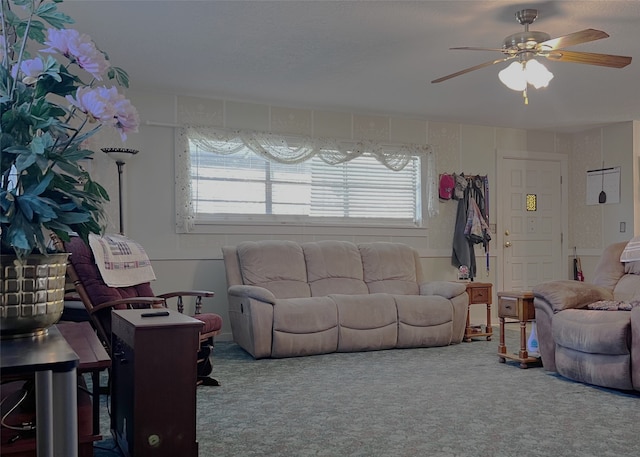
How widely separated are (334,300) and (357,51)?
6.63 ft

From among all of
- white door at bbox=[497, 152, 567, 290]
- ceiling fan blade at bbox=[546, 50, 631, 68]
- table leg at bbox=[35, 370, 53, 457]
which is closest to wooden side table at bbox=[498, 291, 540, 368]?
ceiling fan blade at bbox=[546, 50, 631, 68]

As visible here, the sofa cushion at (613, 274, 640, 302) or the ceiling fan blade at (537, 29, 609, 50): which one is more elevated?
the ceiling fan blade at (537, 29, 609, 50)

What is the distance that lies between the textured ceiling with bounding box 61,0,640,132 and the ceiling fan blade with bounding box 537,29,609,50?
0.84 ft

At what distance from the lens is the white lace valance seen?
550 cm

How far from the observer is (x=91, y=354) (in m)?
1.91

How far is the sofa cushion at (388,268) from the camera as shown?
5613 mm

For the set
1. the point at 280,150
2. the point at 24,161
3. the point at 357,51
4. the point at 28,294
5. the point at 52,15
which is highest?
the point at 357,51

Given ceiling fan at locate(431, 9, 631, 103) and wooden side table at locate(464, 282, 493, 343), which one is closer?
ceiling fan at locate(431, 9, 631, 103)

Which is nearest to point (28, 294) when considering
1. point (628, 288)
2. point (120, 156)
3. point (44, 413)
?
point (44, 413)

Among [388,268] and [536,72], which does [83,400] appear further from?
[388,268]

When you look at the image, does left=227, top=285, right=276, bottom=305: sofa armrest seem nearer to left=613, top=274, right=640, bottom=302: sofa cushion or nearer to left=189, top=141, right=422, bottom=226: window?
left=189, top=141, right=422, bottom=226: window

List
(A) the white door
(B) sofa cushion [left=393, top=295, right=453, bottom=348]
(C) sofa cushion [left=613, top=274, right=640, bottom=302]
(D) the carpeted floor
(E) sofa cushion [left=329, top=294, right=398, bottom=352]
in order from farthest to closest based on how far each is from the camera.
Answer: (A) the white door, (B) sofa cushion [left=393, top=295, right=453, bottom=348], (E) sofa cushion [left=329, top=294, right=398, bottom=352], (C) sofa cushion [left=613, top=274, right=640, bottom=302], (D) the carpeted floor

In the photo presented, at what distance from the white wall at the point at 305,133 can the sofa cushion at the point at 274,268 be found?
514 mm

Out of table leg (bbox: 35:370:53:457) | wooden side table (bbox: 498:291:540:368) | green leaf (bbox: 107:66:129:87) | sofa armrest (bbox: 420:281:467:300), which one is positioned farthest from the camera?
sofa armrest (bbox: 420:281:467:300)
